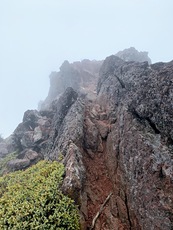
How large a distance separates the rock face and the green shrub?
777 mm

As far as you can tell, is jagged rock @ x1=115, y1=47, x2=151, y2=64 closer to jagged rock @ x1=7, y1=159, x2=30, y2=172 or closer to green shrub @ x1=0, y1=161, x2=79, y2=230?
jagged rock @ x1=7, y1=159, x2=30, y2=172

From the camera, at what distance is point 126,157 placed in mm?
16141

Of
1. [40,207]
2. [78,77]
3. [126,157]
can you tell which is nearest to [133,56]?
[78,77]

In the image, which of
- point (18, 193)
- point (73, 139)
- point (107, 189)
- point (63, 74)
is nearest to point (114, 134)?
point (73, 139)

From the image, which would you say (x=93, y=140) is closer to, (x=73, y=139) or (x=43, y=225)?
(x=73, y=139)

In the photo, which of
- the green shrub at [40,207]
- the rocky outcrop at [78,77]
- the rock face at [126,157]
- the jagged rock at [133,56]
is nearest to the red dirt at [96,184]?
the rock face at [126,157]

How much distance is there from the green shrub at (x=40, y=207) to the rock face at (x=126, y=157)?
78 cm

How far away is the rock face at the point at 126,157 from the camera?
513 inches

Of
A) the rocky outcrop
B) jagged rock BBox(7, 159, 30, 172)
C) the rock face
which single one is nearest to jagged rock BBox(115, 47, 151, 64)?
the rocky outcrop

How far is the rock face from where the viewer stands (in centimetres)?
1302

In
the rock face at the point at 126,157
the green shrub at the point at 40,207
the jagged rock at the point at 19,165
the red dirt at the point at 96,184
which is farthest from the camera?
the jagged rock at the point at 19,165

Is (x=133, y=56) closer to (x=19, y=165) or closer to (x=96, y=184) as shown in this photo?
(x=19, y=165)

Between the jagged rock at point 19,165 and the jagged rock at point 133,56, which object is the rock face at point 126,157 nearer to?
the jagged rock at point 19,165

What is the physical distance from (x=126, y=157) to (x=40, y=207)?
734 centimetres
